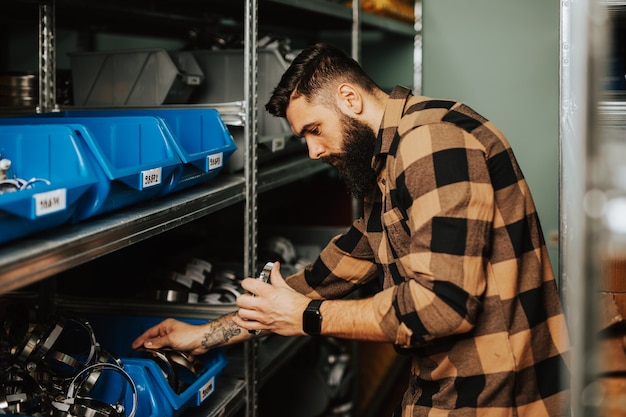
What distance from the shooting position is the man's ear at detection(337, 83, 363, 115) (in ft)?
6.67

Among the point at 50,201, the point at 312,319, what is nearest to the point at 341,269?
the point at 312,319

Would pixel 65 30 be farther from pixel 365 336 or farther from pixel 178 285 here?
pixel 365 336

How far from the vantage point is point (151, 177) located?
1.83 metres

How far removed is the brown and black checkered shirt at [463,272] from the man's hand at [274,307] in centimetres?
22

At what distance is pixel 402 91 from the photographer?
2.02 m

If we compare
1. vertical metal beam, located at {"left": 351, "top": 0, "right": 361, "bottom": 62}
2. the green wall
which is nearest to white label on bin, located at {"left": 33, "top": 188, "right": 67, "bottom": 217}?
vertical metal beam, located at {"left": 351, "top": 0, "right": 361, "bottom": 62}

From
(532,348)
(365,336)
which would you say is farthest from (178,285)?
(532,348)

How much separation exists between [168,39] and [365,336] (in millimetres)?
3070

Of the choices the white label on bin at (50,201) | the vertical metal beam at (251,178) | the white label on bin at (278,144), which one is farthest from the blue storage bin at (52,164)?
the white label on bin at (278,144)

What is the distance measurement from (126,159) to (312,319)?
0.60m

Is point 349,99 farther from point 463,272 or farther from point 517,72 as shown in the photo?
point 517,72

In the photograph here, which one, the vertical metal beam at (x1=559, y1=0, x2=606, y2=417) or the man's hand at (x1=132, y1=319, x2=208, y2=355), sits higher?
the vertical metal beam at (x1=559, y1=0, x2=606, y2=417)

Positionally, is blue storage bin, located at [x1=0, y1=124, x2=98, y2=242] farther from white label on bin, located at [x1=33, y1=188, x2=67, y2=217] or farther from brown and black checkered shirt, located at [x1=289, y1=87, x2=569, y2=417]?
brown and black checkered shirt, located at [x1=289, y1=87, x2=569, y2=417]

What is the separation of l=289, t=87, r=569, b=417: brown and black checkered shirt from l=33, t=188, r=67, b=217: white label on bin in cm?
76
